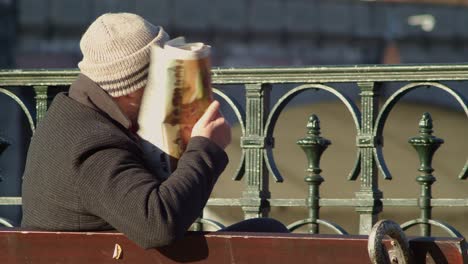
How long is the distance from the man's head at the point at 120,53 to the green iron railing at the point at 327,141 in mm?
1830

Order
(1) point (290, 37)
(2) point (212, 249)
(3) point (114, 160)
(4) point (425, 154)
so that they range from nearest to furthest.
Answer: (2) point (212, 249)
(3) point (114, 160)
(4) point (425, 154)
(1) point (290, 37)

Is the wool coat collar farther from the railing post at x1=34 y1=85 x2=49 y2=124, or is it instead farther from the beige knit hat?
the railing post at x1=34 y1=85 x2=49 y2=124

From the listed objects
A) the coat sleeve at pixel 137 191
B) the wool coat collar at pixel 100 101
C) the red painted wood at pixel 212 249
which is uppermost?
the wool coat collar at pixel 100 101

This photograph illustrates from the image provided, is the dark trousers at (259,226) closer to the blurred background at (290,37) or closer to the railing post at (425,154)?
the railing post at (425,154)

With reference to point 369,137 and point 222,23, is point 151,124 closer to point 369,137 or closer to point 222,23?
point 369,137

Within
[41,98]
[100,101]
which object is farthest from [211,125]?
[41,98]

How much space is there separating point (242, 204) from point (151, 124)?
6.89 ft

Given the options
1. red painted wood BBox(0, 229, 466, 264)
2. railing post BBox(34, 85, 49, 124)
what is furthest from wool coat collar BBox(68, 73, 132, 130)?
railing post BBox(34, 85, 49, 124)

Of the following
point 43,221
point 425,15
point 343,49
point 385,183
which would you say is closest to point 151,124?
point 43,221

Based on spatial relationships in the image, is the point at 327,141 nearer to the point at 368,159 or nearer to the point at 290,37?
the point at 368,159

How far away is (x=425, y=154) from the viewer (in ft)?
18.0

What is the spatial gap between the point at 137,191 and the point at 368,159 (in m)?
2.26

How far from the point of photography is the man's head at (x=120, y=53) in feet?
12.1

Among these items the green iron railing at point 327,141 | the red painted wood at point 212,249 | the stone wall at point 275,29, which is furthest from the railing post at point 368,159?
the stone wall at point 275,29
